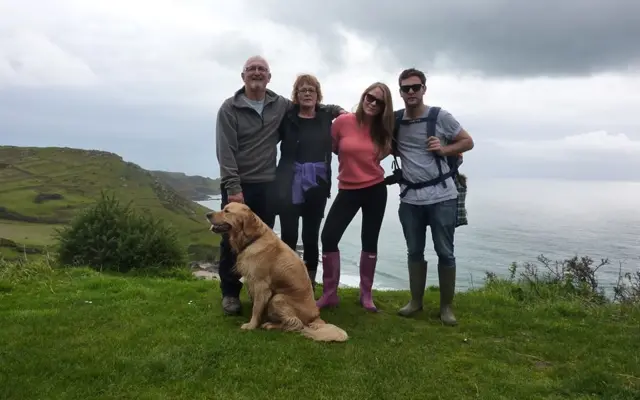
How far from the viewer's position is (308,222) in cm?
636

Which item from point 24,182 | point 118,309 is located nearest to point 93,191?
point 24,182

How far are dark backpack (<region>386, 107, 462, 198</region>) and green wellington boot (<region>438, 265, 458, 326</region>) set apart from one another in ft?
3.80

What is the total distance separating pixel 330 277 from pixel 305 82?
8.66 feet

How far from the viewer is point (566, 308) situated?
24.1ft

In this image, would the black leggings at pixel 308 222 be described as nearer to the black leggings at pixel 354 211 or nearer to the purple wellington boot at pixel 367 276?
the black leggings at pixel 354 211

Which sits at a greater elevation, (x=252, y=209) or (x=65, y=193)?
(x=252, y=209)

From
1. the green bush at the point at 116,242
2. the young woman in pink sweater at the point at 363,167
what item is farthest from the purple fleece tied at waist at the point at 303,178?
the green bush at the point at 116,242

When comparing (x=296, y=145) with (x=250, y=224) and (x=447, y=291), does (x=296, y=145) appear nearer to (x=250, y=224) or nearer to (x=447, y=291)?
(x=250, y=224)

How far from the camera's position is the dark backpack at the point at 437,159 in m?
6.18

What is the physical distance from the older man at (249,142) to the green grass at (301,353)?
4.21ft

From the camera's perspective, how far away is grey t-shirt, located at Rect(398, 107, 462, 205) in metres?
6.18

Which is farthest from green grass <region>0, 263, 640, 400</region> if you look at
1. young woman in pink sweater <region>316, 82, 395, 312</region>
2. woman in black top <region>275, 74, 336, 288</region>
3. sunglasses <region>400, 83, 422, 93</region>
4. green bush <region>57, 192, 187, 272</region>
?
green bush <region>57, 192, 187, 272</region>

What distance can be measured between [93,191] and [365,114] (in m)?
74.7

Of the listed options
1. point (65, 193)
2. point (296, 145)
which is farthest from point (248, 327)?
point (65, 193)
